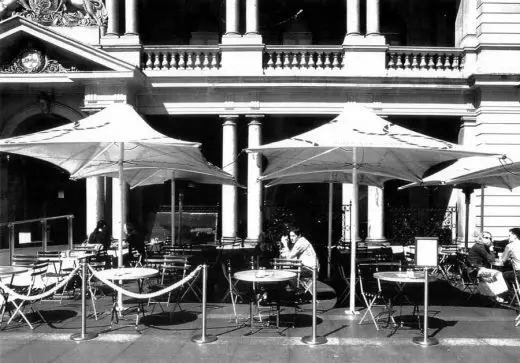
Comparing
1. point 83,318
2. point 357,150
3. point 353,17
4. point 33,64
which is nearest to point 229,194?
point 353,17

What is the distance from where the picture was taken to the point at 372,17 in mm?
17250

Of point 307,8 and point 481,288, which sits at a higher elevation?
point 307,8

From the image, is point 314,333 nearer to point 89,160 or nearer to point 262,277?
point 262,277

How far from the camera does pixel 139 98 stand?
17.3m

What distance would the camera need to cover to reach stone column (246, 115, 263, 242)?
16.8 meters

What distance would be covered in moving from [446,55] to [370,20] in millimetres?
2880

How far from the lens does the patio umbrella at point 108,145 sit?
779cm

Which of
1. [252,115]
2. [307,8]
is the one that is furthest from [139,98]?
[307,8]

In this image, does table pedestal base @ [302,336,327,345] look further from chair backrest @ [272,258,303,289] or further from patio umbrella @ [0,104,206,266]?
patio umbrella @ [0,104,206,266]

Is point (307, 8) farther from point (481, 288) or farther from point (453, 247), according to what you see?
point (481, 288)

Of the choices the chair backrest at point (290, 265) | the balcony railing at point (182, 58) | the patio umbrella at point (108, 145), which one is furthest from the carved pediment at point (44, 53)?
the chair backrest at point (290, 265)

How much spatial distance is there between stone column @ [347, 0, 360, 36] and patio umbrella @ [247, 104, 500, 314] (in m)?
8.92

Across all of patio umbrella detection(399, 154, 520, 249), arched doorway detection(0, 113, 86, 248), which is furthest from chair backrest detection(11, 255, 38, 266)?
arched doorway detection(0, 113, 86, 248)

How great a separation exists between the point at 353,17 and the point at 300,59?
2.26 meters
